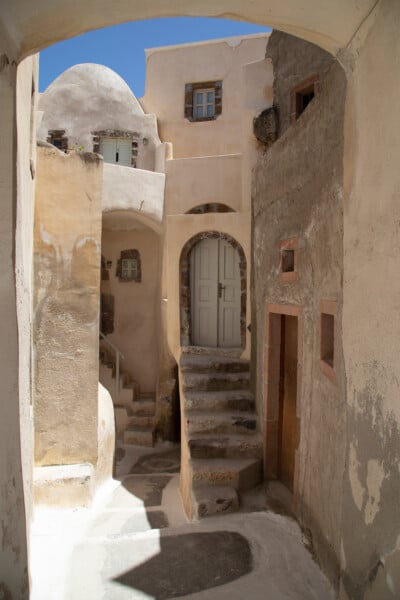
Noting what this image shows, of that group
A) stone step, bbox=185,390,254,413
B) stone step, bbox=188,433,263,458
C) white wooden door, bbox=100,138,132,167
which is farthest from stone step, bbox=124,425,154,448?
white wooden door, bbox=100,138,132,167

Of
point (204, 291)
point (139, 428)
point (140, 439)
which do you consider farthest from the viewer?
point (139, 428)

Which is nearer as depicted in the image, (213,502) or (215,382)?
(213,502)

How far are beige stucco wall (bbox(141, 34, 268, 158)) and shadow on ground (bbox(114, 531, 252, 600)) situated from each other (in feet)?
39.7

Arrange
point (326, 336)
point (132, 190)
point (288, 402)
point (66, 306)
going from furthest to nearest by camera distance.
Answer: point (132, 190) → point (66, 306) → point (288, 402) → point (326, 336)

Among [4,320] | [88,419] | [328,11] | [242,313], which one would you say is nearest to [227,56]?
[242,313]

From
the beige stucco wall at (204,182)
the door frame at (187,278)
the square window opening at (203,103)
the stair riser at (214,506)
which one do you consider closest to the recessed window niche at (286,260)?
the stair riser at (214,506)

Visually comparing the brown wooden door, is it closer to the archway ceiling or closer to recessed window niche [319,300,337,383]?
recessed window niche [319,300,337,383]

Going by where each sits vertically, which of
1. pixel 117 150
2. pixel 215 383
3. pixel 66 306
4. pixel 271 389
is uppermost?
pixel 117 150

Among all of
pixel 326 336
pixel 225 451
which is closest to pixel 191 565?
pixel 326 336

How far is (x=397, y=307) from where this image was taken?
78.1 inches

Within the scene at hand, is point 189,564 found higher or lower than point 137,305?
lower

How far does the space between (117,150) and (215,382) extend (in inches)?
361

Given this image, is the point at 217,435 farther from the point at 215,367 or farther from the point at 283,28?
the point at 283,28

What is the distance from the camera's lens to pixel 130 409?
460 inches
